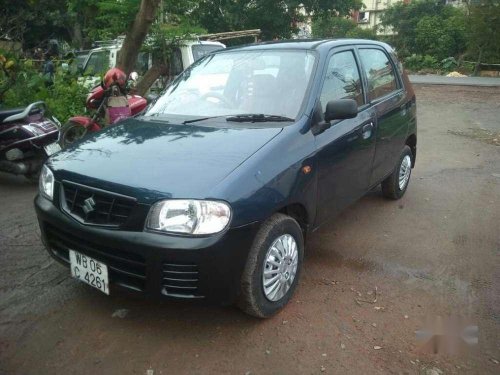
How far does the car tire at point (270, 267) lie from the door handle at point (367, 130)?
122 centimetres

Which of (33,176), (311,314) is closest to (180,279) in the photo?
(311,314)

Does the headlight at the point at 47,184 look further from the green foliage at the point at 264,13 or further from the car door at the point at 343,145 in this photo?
the green foliage at the point at 264,13

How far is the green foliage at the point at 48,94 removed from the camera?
7.25m

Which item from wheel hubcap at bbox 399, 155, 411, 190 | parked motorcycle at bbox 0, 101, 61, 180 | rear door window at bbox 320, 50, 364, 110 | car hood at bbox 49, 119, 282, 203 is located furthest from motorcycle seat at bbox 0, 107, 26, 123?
wheel hubcap at bbox 399, 155, 411, 190

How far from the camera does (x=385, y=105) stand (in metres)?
4.29

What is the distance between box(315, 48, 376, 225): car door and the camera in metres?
3.29

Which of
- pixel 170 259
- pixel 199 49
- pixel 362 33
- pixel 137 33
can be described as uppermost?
pixel 362 33

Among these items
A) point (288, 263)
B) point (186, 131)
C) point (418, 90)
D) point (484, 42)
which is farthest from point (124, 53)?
point (484, 42)

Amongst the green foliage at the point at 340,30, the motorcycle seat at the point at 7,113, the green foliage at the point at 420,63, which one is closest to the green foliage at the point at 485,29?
the green foliage at the point at 420,63

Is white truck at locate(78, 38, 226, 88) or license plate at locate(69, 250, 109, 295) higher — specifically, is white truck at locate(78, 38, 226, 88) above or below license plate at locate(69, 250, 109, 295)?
above

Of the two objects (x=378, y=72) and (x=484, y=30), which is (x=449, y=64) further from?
(x=378, y=72)

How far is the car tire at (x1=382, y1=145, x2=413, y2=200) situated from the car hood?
2.45 metres

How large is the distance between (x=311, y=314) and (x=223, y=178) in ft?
3.83

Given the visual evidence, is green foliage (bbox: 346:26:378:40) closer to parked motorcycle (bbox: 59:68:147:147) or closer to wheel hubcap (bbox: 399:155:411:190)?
parked motorcycle (bbox: 59:68:147:147)
